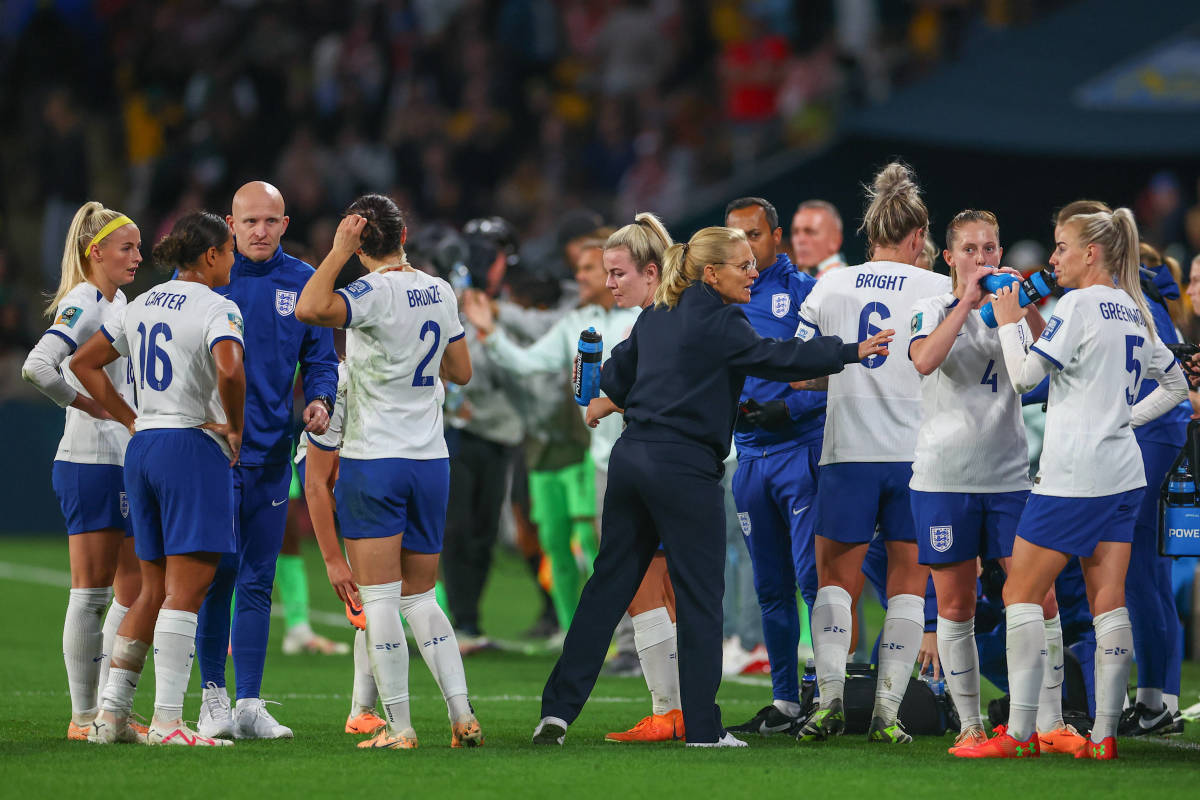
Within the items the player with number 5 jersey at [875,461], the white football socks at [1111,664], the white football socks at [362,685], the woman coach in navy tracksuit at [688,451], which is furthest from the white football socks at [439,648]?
the white football socks at [1111,664]

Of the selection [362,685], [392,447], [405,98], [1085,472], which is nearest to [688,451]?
[392,447]

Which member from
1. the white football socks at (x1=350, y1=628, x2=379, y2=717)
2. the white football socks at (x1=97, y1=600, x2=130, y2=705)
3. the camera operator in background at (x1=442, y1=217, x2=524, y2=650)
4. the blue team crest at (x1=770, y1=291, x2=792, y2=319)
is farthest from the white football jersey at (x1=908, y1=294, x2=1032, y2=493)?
the camera operator in background at (x1=442, y1=217, x2=524, y2=650)

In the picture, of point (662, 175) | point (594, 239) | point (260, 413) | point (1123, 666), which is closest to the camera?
point (1123, 666)

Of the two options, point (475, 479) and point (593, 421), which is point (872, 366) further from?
point (475, 479)

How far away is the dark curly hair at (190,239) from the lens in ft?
21.7

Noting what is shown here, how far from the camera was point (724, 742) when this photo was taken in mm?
6594

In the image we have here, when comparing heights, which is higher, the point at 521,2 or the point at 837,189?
the point at 521,2

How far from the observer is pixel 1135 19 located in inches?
590

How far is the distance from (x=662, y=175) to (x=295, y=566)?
29.6ft

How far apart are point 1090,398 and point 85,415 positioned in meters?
4.13

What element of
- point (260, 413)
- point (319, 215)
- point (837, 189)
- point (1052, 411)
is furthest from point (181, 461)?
point (319, 215)

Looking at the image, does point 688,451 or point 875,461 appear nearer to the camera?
point 688,451

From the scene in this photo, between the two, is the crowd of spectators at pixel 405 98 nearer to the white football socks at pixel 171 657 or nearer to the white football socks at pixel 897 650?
the white football socks at pixel 897 650

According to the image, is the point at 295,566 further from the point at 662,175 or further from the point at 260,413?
the point at 662,175
